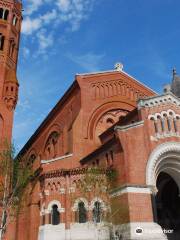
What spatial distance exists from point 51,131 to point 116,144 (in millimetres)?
15777

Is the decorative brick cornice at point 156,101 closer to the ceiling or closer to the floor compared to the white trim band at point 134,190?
closer to the ceiling

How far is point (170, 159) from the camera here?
23.7m

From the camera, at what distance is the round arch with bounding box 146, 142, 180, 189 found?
21750 millimetres

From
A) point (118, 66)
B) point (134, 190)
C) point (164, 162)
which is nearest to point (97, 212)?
point (134, 190)

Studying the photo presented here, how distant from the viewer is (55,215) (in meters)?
23.7

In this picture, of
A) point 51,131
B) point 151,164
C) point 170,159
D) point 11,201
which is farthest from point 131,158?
point 51,131

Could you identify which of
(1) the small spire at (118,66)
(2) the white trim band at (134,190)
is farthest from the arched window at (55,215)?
(1) the small spire at (118,66)

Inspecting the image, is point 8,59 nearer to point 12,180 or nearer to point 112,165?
point 12,180

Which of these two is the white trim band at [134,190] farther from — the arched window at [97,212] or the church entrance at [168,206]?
the church entrance at [168,206]

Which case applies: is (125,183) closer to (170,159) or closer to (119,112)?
(170,159)

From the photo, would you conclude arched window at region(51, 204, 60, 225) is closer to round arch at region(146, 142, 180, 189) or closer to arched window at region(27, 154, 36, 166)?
round arch at region(146, 142, 180, 189)

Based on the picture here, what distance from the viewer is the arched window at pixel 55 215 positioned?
23.5 m

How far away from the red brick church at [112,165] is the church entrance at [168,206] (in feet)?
0.25

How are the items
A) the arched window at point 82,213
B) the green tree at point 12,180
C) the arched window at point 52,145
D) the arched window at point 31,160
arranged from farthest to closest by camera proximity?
the arched window at point 31,160 → the arched window at point 52,145 → the green tree at point 12,180 → the arched window at point 82,213
